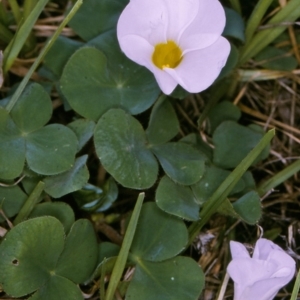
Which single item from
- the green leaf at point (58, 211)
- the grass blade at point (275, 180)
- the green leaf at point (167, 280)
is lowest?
the green leaf at point (167, 280)

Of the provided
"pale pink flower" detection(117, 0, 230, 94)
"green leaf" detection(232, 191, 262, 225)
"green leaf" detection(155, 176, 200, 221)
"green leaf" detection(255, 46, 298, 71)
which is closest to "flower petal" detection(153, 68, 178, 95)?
"pale pink flower" detection(117, 0, 230, 94)

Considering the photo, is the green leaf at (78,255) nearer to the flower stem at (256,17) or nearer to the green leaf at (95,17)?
the green leaf at (95,17)

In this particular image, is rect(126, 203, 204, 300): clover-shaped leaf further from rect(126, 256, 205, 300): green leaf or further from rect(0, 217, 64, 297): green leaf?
rect(0, 217, 64, 297): green leaf

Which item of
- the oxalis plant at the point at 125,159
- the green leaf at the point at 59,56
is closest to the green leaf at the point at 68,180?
the oxalis plant at the point at 125,159

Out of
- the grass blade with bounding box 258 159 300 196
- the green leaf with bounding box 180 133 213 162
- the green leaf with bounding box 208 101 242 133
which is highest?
the green leaf with bounding box 208 101 242 133

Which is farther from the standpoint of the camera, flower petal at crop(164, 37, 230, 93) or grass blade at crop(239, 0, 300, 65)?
grass blade at crop(239, 0, 300, 65)

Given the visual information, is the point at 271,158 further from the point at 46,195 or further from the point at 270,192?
the point at 46,195

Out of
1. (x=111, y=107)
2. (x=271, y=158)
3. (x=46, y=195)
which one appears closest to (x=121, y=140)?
(x=111, y=107)
